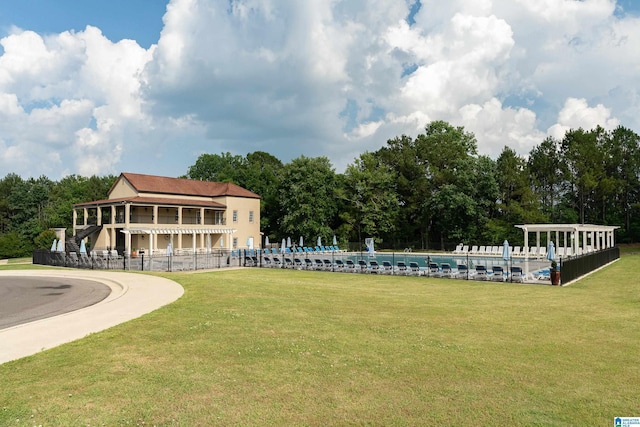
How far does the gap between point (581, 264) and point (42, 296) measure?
25.8 meters

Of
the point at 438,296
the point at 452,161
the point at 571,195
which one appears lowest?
the point at 438,296

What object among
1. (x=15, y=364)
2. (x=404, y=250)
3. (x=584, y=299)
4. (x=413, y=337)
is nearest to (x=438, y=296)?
(x=584, y=299)

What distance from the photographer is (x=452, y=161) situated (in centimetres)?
5456

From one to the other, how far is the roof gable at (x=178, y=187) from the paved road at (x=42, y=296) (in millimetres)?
24081

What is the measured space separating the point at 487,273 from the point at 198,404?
68.4ft

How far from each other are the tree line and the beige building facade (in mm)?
5799

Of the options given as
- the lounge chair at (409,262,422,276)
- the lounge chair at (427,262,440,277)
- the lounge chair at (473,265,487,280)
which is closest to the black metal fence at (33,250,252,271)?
the lounge chair at (409,262,422,276)

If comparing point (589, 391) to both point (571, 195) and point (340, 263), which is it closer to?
point (340, 263)

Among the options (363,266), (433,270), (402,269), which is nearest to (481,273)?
(433,270)

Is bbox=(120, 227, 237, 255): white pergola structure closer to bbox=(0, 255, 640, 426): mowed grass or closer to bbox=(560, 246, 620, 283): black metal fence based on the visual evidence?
bbox=(560, 246, 620, 283): black metal fence

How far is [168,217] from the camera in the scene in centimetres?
4859

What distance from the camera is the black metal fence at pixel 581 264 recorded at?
20.8m

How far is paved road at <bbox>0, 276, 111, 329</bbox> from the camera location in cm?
1309

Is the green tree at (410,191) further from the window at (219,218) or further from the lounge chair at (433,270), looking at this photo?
the lounge chair at (433,270)
